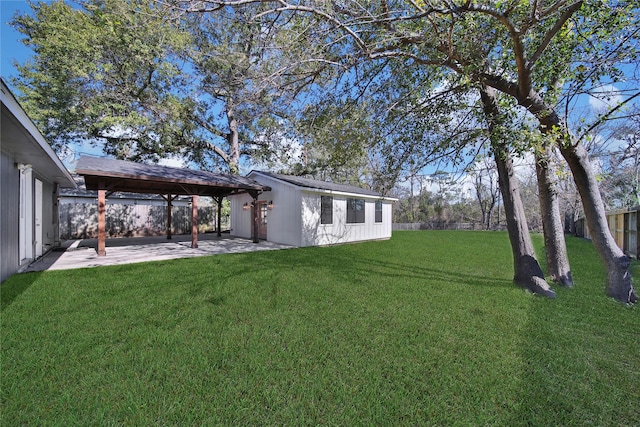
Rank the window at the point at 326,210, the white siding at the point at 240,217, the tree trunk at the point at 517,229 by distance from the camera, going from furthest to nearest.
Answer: the white siding at the point at 240,217 < the window at the point at 326,210 < the tree trunk at the point at 517,229

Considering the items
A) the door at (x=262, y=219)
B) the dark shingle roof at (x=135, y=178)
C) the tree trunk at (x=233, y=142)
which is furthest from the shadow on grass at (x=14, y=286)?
the tree trunk at (x=233, y=142)

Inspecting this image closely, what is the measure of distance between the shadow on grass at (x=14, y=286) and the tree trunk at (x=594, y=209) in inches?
306

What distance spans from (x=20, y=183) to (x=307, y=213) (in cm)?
726

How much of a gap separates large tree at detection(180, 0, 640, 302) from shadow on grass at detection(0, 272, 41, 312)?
4861 mm

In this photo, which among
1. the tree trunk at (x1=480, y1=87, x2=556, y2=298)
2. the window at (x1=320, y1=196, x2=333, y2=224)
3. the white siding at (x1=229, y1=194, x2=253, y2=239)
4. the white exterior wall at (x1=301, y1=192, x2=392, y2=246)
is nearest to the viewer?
the tree trunk at (x1=480, y1=87, x2=556, y2=298)

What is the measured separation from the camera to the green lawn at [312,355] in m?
1.78

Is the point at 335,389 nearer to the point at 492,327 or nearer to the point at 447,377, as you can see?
the point at 447,377

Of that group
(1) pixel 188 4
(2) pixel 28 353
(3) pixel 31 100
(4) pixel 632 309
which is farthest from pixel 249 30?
(3) pixel 31 100

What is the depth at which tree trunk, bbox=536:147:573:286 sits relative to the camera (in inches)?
183

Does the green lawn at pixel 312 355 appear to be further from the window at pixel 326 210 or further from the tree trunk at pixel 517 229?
the window at pixel 326 210

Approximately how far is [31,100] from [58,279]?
1116 centimetres

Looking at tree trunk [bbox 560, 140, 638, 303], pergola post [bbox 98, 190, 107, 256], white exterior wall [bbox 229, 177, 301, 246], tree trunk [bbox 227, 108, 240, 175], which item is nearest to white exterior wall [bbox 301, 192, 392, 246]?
white exterior wall [bbox 229, 177, 301, 246]

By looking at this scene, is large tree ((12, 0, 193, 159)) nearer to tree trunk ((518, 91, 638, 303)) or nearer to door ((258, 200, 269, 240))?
door ((258, 200, 269, 240))

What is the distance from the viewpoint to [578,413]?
1800 mm
